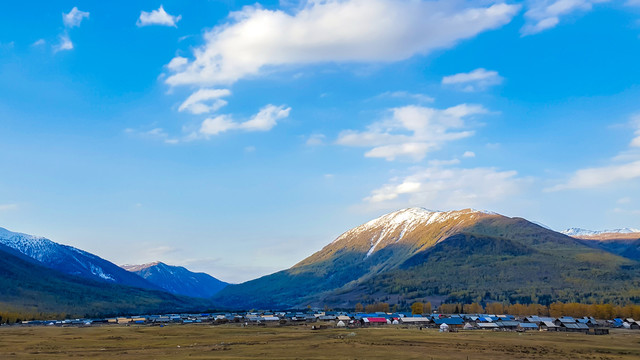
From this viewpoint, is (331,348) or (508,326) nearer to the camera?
(331,348)

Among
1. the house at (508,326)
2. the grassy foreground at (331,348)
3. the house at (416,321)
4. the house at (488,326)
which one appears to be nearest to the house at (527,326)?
the house at (508,326)

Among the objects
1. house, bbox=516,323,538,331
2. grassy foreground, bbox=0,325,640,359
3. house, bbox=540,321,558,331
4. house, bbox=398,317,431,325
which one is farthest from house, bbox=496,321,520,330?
grassy foreground, bbox=0,325,640,359

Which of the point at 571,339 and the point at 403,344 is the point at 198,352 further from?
the point at 571,339

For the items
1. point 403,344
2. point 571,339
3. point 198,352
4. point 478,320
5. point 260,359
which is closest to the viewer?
point 260,359

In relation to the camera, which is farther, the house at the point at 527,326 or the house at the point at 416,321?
the house at the point at 416,321

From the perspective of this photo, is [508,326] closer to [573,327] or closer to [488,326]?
[488,326]

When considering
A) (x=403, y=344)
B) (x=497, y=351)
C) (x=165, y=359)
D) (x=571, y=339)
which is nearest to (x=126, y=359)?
(x=165, y=359)

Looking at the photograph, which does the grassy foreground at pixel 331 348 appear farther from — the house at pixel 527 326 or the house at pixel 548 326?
the house at pixel 527 326

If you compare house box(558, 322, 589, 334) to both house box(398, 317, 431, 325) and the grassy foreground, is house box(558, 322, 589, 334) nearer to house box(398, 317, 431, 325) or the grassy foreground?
the grassy foreground

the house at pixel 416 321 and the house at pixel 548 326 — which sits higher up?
the house at pixel 416 321

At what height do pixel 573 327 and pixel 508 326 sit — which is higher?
pixel 508 326

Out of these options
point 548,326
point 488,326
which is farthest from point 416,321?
point 548,326

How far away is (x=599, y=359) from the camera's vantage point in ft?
281

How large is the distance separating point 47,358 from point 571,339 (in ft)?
347
